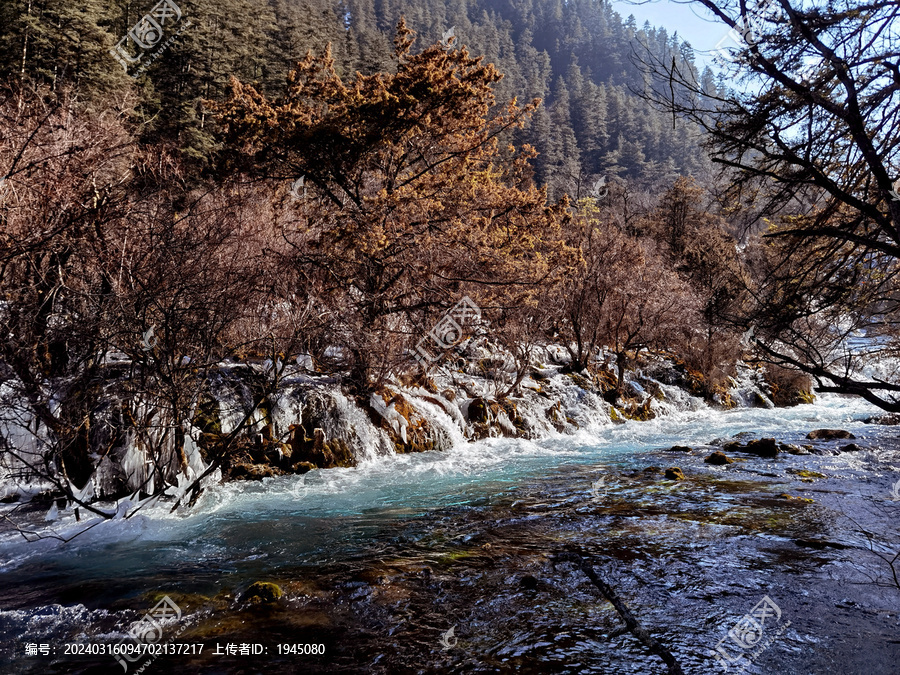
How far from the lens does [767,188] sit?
440cm

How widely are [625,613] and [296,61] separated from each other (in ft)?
59.4

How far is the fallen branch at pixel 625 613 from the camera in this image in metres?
4.08

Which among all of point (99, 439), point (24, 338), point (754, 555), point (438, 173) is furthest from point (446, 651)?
point (438, 173)

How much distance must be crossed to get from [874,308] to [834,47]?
229 centimetres

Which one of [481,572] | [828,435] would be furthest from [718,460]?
[481,572]

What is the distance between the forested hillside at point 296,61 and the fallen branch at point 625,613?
3.88 metres

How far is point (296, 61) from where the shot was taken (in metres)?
17.2

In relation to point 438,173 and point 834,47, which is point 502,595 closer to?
point 834,47

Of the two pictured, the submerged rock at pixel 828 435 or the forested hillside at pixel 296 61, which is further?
the forested hillside at pixel 296 61

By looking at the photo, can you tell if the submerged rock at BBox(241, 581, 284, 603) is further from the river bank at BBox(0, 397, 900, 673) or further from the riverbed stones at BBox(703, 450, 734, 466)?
the riverbed stones at BBox(703, 450, 734, 466)

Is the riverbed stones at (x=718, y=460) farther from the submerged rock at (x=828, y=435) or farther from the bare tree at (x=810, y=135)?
the bare tree at (x=810, y=135)

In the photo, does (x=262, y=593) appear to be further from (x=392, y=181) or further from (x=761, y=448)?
(x=761, y=448)

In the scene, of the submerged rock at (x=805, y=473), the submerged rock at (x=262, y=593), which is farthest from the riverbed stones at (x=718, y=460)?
the submerged rock at (x=262, y=593)

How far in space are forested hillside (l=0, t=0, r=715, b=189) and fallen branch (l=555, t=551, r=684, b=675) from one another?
388 centimetres
